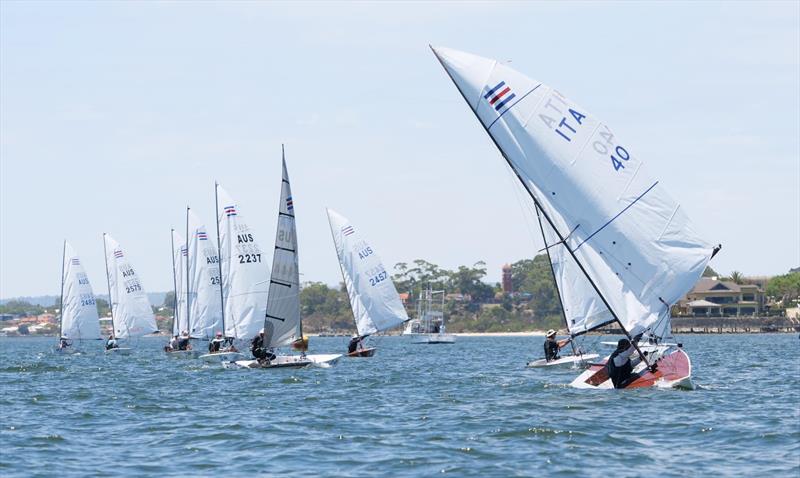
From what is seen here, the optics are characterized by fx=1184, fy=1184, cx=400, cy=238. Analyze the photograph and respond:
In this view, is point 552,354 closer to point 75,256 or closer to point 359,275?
point 359,275

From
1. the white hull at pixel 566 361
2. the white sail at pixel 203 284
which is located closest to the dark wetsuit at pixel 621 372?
the white hull at pixel 566 361

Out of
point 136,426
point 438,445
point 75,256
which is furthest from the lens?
point 75,256

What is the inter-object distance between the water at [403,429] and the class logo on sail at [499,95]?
722 centimetres

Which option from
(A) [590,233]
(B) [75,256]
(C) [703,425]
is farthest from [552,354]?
(B) [75,256]

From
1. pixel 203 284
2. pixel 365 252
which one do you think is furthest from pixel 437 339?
pixel 365 252

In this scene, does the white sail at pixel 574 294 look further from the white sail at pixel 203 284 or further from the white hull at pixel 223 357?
the white sail at pixel 203 284

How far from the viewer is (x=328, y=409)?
91.6ft

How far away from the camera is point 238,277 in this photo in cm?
5512

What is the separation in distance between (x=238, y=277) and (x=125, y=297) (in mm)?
28304

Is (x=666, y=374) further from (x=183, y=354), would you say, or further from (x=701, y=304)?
(x=701, y=304)

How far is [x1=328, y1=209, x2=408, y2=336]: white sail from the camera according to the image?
197 feet

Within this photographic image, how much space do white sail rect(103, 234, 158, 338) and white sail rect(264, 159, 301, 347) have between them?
128 ft

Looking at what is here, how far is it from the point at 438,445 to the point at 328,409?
7265mm

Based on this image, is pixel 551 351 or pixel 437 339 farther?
pixel 437 339
